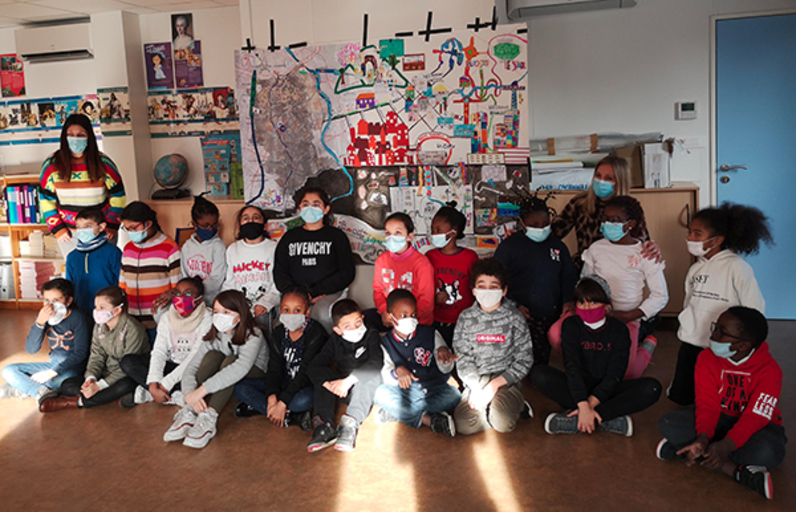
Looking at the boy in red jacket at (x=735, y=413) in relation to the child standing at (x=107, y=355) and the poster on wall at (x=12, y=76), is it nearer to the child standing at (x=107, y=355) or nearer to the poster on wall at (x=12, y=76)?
the child standing at (x=107, y=355)

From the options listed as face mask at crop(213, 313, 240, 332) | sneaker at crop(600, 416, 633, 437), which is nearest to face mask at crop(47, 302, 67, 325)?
face mask at crop(213, 313, 240, 332)

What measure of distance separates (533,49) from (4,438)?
170 inches

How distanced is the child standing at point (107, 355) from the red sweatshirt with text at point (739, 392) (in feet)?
9.57

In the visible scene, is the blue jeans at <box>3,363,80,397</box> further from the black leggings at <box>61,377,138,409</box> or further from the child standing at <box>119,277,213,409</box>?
the child standing at <box>119,277,213,409</box>

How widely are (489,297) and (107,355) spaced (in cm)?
222

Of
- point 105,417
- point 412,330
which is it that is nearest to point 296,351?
point 412,330

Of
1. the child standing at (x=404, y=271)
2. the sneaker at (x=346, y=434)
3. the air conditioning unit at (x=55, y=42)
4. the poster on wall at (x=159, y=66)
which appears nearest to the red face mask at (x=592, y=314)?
the child standing at (x=404, y=271)

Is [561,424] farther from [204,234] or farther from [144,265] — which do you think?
[144,265]

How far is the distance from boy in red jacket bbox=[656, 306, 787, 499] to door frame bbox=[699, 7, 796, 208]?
2.43m

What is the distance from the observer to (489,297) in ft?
10.1

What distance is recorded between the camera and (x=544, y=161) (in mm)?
4895

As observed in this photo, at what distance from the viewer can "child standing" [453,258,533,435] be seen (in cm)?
304

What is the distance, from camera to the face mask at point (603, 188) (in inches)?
139

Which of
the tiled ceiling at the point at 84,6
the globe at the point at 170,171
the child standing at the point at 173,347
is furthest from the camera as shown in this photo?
the globe at the point at 170,171
